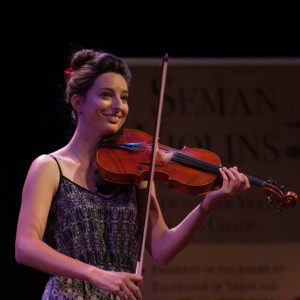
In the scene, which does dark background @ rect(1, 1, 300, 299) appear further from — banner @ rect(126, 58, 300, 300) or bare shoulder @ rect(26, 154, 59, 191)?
bare shoulder @ rect(26, 154, 59, 191)

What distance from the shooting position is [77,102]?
1.85 m

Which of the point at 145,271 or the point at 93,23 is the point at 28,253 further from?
the point at 93,23

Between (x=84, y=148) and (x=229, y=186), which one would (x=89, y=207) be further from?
(x=229, y=186)

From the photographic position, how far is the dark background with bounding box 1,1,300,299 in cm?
285

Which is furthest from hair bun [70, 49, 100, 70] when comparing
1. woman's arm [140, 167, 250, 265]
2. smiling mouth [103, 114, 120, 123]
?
woman's arm [140, 167, 250, 265]

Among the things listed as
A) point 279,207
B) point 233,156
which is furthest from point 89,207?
point 233,156

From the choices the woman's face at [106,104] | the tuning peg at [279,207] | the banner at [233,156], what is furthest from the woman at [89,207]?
the banner at [233,156]

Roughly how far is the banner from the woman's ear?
889mm

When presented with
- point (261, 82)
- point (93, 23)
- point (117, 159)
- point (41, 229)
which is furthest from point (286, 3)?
point (41, 229)

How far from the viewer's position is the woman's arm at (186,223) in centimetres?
165

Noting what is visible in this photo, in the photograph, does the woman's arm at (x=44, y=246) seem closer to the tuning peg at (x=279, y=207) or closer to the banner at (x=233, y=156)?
the tuning peg at (x=279, y=207)

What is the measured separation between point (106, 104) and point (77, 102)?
121 millimetres

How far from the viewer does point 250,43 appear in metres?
3.09

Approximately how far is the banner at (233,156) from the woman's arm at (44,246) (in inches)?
43.3
